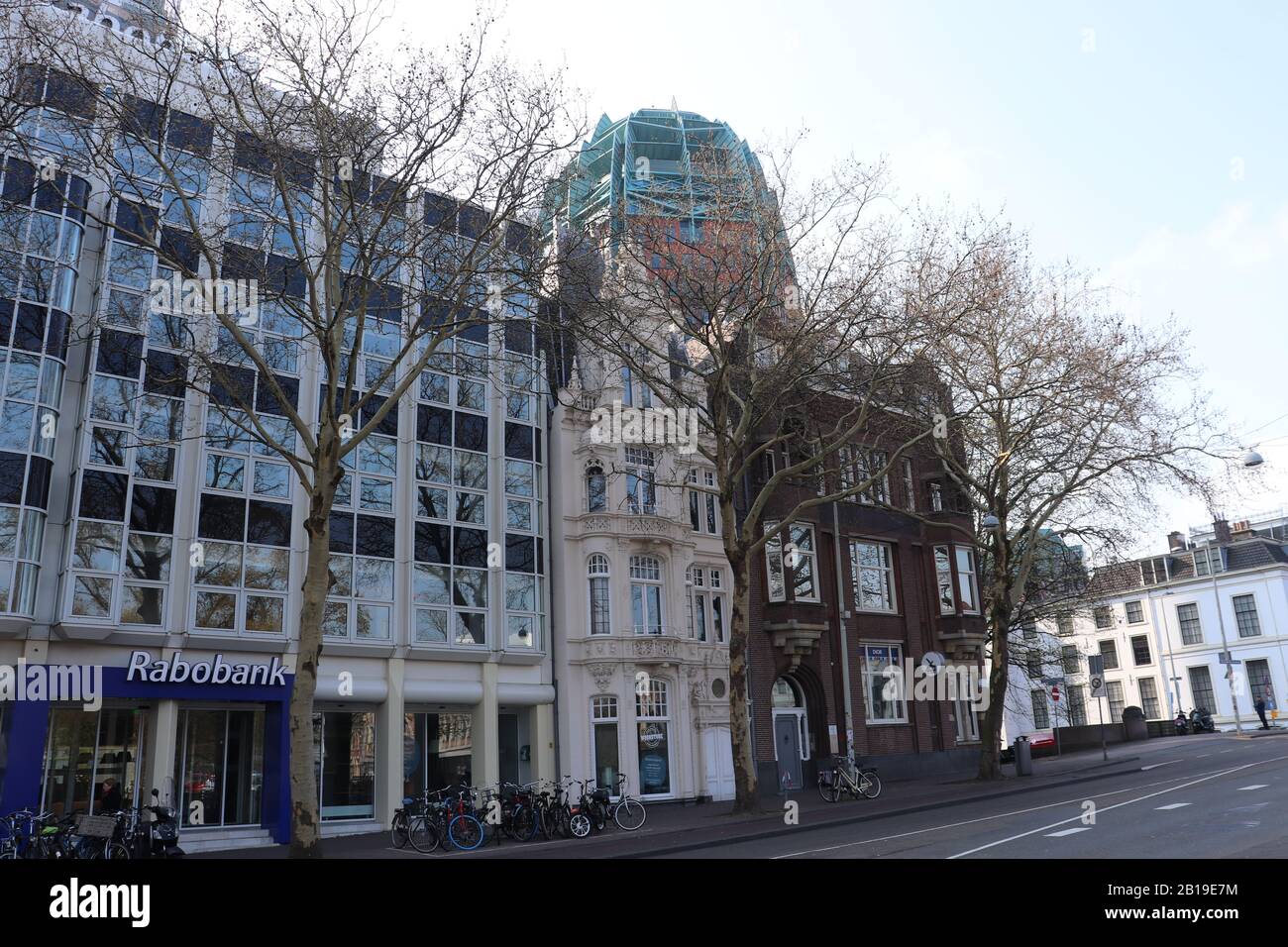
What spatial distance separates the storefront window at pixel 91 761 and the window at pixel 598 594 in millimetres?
12345

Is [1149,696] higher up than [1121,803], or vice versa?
[1149,696]

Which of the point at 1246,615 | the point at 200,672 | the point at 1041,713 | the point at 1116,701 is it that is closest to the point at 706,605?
the point at 200,672

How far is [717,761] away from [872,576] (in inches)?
424

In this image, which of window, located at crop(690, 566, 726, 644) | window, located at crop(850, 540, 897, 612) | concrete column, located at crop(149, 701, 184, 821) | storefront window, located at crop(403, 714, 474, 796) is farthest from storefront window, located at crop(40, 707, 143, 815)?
window, located at crop(850, 540, 897, 612)

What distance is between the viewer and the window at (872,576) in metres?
37.7

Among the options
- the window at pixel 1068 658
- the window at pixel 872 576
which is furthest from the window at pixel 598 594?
the window at pixel 1068 658

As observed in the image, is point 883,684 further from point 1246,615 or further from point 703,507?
point 1246,615

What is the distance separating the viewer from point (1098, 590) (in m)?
44.9

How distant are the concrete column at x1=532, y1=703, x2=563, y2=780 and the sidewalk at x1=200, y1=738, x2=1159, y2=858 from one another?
3.12m

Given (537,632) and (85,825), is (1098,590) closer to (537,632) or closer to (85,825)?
(537,632)

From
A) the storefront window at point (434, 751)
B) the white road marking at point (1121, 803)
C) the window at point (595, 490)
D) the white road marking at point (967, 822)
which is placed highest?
the window at point (595, 490)

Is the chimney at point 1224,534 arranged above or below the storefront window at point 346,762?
above

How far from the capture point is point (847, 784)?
27688 millimetres

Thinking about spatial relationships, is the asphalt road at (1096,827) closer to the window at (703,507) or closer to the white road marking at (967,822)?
the white road marking at (967,822)
